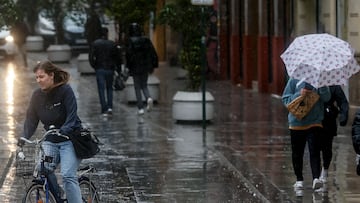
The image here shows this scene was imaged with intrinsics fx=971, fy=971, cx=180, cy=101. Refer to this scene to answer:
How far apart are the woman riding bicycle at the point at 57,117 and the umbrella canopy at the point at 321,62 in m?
2.87

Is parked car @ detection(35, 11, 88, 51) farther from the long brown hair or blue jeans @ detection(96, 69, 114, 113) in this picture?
the long brown hair

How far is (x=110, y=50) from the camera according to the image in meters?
19.5

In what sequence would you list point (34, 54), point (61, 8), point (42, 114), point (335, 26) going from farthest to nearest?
point (34, 54)
point (61, 8)
point (335, 26)
point (42, 114)

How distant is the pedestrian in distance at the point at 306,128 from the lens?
10906 millimetres

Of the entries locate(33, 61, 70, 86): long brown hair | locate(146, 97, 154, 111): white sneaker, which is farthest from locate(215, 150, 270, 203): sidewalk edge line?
locate(146, 97, 154, 111): white sneaker

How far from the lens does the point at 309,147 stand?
11.1 metres

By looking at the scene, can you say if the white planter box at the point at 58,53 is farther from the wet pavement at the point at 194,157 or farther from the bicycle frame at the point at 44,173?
the bicycle frame at the point at 44,173

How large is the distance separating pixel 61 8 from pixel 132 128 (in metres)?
18.5

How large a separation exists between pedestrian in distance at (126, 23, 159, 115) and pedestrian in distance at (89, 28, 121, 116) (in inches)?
12.7

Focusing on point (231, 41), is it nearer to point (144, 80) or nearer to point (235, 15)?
point (235, 15)

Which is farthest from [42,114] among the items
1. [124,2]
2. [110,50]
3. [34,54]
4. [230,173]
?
[34,54]

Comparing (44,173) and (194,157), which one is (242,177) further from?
(44,173)

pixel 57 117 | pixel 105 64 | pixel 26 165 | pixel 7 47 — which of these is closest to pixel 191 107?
pixel 105 64

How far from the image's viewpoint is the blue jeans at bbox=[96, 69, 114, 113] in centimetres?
1945
